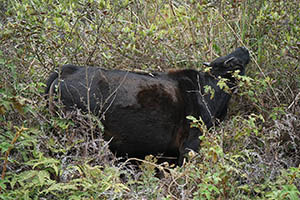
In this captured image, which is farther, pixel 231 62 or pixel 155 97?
pixel 231 62

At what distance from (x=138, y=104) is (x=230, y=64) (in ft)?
5.10

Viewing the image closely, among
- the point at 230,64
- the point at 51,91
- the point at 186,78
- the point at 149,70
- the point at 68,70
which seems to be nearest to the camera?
the point at 51,91

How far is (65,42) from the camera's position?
193 inches

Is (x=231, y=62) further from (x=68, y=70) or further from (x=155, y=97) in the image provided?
(x=68, y=70)

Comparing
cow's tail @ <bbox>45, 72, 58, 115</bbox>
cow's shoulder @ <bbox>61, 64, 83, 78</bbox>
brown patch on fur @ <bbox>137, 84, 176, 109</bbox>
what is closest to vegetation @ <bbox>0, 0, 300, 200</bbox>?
cow's tail @ <bbox>45, 72, 58, 115</bbox>

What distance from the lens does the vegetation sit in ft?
11.1

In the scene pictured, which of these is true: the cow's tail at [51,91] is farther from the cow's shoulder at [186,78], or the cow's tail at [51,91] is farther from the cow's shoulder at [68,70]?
the cow's shoulder at [186,78]

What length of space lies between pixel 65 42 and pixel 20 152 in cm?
171

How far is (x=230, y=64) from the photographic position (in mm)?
5320

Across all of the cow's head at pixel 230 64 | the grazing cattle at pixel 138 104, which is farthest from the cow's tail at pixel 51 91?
the cow's head at pixel 230 64

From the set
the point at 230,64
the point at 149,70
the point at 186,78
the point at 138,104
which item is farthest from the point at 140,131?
the point at 230,64

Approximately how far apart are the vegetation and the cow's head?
141mm

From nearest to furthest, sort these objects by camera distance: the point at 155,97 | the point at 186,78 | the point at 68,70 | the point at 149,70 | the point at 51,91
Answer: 1. the point at 51,91
2. the point at 68,70
3. the point at 155,97
4. the point at 186,78
5. the point at 149,70

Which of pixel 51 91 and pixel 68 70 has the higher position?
pixel 68 70
